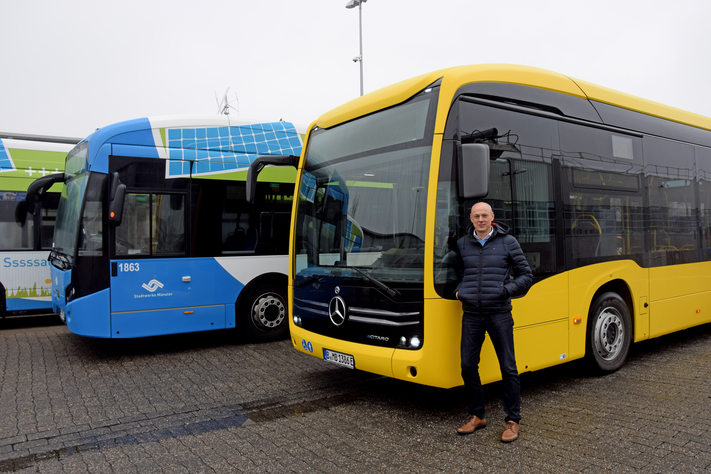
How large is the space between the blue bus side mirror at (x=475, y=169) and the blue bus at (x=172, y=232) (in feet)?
14.7

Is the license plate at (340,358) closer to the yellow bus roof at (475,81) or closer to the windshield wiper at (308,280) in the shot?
the windshield wiper at (308,280)

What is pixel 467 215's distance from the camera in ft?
14.5

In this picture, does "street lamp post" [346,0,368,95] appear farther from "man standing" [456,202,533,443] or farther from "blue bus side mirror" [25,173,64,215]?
"man standing" [456,202,533,443]

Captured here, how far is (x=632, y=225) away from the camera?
6.09 metres

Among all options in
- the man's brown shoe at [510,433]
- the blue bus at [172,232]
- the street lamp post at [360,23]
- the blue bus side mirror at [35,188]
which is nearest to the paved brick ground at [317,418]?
the man's brown shoe at [510,433]

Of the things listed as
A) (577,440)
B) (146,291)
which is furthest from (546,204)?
(146,291)

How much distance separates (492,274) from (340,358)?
1.72 meters

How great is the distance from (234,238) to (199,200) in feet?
2.49

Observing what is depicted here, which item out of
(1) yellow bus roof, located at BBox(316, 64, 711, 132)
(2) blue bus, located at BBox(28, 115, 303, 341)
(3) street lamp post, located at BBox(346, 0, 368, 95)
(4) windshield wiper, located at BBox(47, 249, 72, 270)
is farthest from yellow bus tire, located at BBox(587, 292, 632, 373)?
(3) street lamp post, located at BBox(346, 0, 368, 95)

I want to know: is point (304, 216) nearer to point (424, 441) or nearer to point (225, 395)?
point (225, 395)

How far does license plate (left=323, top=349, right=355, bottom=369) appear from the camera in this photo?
4850 millimetres

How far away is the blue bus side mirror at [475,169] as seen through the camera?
4180 millimetres

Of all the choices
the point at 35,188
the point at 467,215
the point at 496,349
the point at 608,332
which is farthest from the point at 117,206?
the point at 608,332

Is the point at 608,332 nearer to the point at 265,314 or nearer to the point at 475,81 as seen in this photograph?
the point at 475,81
